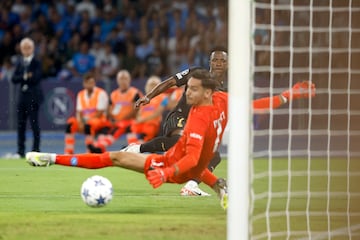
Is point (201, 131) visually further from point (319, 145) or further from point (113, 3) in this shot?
point (113, 3)

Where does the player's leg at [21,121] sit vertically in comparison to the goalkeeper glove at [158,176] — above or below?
below

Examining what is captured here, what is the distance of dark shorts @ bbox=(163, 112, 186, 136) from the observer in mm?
10305

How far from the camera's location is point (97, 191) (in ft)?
27.9

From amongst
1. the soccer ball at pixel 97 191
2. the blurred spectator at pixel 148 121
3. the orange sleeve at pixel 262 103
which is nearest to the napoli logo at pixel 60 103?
the blurred spectator at pixel 148 121

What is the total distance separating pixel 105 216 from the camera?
8477 millimetres

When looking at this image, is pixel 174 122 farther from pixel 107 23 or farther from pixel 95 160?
pixel 107 23

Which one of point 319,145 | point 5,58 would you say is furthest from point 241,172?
point 5,58

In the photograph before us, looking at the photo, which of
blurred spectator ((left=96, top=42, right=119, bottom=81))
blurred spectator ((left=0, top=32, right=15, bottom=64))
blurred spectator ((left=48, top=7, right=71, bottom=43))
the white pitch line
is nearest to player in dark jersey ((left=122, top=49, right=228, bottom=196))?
the white pitch line

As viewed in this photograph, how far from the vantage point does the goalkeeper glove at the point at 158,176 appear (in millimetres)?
7949

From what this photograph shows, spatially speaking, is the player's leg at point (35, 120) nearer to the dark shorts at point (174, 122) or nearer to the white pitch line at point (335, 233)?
the dark shorts at point (174, 122)

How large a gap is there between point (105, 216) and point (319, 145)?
33.2ft

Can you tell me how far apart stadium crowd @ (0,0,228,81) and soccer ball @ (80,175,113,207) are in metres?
11.2

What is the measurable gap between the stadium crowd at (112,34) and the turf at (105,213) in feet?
26.8

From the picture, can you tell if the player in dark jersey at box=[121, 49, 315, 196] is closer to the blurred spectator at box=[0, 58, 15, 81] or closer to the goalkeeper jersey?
the goalkeeper jersey
